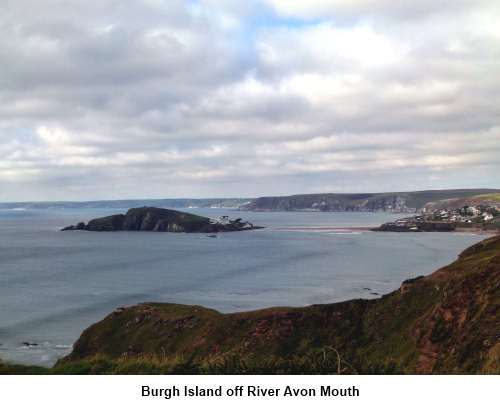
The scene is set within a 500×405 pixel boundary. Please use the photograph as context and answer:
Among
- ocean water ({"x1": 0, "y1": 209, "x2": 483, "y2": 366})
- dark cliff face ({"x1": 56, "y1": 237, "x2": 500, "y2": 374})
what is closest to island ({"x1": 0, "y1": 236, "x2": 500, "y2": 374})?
dark cliff face ({"x1": 56, "y1": 237, "x2": 500, "y2": 374})

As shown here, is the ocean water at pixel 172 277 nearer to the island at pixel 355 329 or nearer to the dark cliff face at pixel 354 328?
the island at pixel 355 329

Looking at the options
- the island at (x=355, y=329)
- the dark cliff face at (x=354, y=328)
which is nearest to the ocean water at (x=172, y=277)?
the island at (x=355, y=329)

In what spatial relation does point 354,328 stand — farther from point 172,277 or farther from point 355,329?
point 172,277

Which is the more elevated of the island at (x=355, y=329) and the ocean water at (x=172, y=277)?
the island at (x=355, y=329)

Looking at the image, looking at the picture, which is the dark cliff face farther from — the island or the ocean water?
the ocean water


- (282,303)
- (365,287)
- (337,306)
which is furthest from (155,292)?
(337,306)
